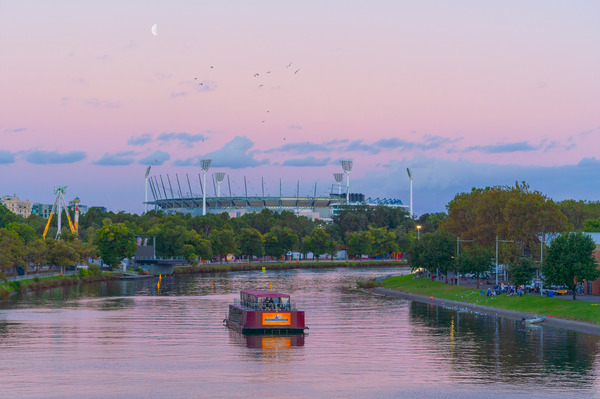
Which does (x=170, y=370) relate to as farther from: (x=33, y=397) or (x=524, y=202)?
(x=524, y=202)

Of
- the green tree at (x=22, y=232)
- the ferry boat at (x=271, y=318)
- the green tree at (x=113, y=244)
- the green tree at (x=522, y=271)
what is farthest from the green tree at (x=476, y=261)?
the green tree at (x=22, y=232)

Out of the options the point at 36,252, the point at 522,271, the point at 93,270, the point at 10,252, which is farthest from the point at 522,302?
the point at 93,270

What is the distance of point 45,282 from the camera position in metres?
135

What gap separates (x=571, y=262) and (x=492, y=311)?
37.6 feet

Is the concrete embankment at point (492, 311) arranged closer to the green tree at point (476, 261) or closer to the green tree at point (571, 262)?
the green tree at point (571, 262)

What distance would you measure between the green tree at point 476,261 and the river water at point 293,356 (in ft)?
66.5

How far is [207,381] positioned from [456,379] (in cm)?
1614

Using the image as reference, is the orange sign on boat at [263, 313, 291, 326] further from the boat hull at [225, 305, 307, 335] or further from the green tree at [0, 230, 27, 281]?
the green tree at [0, 230, 27, 281]

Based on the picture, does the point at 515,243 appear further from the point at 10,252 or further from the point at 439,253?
the point at 10,252

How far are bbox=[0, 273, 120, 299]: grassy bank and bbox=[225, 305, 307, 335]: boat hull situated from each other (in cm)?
5708

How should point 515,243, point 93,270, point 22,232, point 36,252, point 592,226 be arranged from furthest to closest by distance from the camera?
point 592,226
point 93,270
point 22,232
point 36,252
point 515,243

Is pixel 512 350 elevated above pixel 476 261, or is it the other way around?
pixel 476 261

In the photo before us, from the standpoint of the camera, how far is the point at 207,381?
148ft

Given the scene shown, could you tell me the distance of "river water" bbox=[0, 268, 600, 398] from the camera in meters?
43.1
